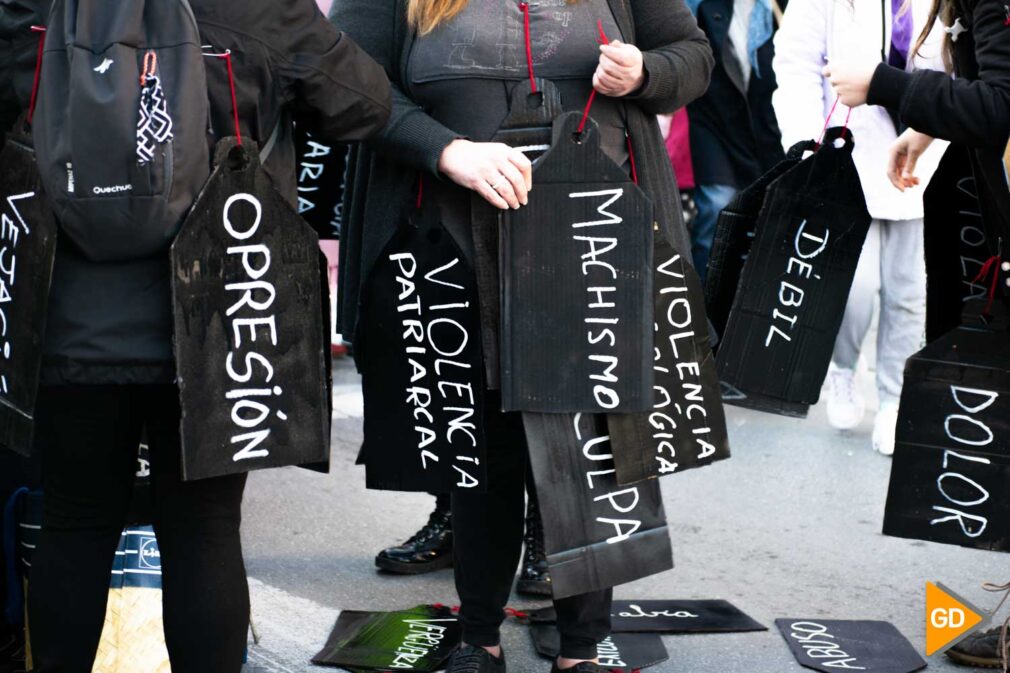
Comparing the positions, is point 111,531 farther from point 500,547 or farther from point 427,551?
point 427,551

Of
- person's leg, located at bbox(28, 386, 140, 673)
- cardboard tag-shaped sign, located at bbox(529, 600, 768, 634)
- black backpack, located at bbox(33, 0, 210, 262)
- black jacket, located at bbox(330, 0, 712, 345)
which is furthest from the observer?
cardboard tag-shaped sign, located at bbox(529, 600, 768, 634)

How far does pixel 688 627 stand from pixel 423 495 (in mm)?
1395

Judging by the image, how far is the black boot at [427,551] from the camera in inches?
152

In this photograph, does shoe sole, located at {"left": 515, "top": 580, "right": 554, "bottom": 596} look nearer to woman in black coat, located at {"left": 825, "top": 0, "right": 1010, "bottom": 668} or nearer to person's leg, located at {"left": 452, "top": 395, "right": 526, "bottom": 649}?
person's leg, located at {"left": 452, "top": 395, "right": 526, "bottom": 649}

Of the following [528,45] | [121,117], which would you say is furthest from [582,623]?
[121,117]

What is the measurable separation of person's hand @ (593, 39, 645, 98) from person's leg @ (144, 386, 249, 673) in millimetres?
978

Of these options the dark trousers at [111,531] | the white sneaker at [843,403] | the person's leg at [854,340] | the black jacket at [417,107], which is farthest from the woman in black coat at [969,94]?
the white sneaker at [843,403]

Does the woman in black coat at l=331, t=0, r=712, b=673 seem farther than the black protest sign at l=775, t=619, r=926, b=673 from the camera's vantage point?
No

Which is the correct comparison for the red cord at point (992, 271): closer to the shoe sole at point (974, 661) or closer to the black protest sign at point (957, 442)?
the black protest sign at point (957, 442)

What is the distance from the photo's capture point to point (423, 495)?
4.62 meters

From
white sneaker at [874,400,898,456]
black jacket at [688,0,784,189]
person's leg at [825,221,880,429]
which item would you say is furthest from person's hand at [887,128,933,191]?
black jacket at [688,0,784,189]

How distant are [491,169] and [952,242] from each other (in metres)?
1.11

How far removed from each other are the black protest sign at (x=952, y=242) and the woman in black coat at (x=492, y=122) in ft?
1.96

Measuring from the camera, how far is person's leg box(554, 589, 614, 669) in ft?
9.38
